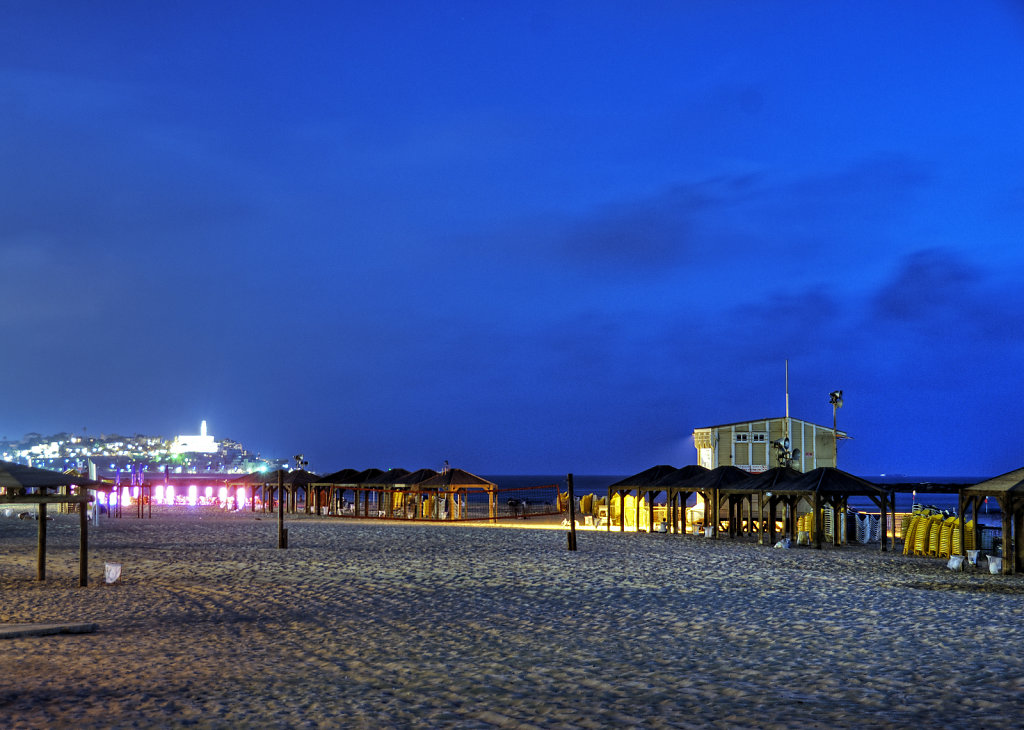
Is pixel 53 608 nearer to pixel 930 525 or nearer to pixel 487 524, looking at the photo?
pixel 930 525

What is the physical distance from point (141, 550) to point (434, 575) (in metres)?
11.2

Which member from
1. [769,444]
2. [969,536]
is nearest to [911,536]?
[969,536]

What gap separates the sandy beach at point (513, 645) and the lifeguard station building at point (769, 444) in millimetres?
23392

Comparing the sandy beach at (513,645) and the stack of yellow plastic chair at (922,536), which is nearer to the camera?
the sandy beach at (513,645)

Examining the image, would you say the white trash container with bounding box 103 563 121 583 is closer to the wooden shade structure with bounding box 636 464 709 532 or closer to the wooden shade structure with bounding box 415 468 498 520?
the wooden shade structure with bounding box 636 464 709 532

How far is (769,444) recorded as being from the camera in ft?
155

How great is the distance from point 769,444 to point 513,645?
3737cm

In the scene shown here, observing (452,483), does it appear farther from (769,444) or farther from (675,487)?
(769,444)

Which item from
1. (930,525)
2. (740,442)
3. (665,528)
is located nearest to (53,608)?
(930,525)

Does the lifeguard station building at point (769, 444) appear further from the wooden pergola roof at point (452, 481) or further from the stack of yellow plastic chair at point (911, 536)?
the stack of yellow plastic chair at point (911, 536)

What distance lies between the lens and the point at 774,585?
61.6ft

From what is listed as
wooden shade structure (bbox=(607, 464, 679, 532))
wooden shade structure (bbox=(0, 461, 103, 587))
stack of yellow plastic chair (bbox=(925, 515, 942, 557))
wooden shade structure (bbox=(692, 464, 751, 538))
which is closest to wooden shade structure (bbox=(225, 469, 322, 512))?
wooden shade structure (bbox=(607, 464, 679, 532))

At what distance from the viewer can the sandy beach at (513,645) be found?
28.5ft

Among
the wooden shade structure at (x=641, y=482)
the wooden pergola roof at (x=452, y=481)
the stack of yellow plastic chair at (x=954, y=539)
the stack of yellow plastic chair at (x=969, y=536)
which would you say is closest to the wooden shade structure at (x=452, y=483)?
the wooden pergola roof at (x=452, y=481)
